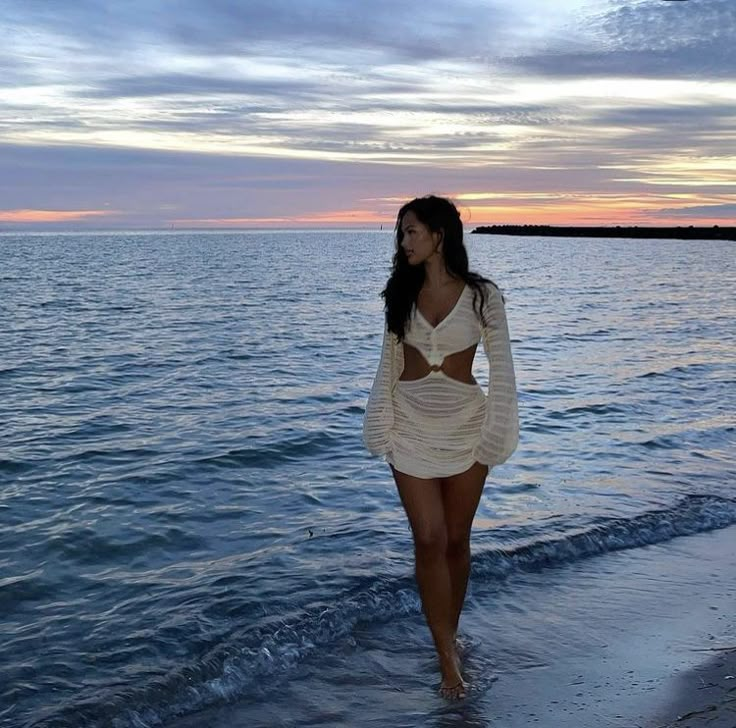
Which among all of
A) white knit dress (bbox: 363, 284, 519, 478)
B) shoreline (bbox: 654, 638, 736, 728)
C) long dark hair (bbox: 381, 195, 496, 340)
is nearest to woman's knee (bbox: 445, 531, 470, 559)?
white knit dress (bbox: 363, 284, 519, 478)

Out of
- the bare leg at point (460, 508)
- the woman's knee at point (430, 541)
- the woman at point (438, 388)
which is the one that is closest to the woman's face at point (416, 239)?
the woman at point (438, 388)

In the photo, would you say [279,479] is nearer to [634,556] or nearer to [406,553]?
[406,553]

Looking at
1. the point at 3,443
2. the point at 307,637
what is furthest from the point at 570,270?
the point at 307,637

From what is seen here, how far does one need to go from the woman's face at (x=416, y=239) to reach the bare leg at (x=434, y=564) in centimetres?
109

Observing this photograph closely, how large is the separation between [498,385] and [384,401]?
60cm

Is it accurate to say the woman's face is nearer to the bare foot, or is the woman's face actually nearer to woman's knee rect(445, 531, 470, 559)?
woman's knee rect(445, 531, 470, 559)

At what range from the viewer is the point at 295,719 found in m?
4.67

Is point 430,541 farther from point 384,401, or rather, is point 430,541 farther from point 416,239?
point 416,239

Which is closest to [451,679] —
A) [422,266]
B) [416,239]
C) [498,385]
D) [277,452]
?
[498,385]

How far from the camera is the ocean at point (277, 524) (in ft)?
16.9

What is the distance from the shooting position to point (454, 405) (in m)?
4.50

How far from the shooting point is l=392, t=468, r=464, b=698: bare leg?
14.8 feet

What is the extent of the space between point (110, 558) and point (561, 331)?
19.9 metres

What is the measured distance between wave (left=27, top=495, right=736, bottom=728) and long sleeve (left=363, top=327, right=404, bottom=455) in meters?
1.63
